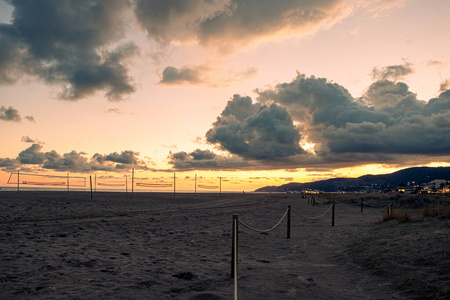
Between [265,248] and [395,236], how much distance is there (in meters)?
→ 3.98

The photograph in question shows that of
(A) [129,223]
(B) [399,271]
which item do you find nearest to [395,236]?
(B) [399,271]

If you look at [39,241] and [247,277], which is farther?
[39,241]

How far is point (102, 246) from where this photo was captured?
921 cm

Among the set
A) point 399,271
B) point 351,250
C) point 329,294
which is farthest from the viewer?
point 351,250

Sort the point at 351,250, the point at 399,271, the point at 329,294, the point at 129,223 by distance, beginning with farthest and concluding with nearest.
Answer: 1. the point at 129,223
2. the point at 351,250
3. the point at 399,271
4. the point at 329,294

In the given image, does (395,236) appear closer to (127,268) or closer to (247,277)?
(247,277)

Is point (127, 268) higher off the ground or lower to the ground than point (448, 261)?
lower

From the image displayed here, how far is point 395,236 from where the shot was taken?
915 centimetres

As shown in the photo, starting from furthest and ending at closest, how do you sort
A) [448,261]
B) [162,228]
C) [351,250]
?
1. [162,228]
2. [351,250]
3. [448,261]

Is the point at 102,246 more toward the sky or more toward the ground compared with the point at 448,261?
more toward the ground

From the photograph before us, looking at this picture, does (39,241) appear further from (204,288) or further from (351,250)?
(351,250)

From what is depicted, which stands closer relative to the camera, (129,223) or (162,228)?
(162,228)

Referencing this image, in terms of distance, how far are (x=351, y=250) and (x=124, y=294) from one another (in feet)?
21.9

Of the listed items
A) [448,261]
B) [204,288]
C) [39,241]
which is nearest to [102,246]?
[39,241]
